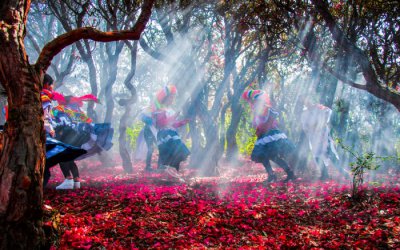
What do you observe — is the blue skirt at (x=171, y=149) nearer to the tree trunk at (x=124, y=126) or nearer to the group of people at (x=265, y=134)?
the group of people at (x=265, y=134)

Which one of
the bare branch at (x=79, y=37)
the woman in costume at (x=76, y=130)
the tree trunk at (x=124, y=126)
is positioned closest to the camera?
the bare branch at (x=79, y=37)

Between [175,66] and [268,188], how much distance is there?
6269mm

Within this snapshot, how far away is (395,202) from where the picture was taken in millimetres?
4992

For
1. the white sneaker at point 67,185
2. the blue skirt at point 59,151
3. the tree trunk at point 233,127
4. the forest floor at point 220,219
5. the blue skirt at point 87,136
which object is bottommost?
the forest floor at point 220,219

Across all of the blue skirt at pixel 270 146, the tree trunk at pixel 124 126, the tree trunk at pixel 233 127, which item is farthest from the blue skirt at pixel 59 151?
the tree trunk at pixel 233 127

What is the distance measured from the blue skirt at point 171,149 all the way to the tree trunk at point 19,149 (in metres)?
5.55

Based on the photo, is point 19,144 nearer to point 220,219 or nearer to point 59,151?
point 59,151

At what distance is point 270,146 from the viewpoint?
7977 mm

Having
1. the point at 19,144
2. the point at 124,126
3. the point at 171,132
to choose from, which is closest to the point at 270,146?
the point at 171,132

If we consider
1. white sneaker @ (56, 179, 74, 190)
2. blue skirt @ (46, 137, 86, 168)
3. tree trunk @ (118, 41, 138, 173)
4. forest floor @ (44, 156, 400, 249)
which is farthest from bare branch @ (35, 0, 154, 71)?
tree trunk @ (118, 41, 138, 173)

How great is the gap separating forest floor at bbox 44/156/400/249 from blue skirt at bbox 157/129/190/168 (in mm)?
2142

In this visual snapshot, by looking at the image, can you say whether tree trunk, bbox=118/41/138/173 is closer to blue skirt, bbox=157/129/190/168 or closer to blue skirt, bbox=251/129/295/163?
blue skirt, bbox=157/129/190/168

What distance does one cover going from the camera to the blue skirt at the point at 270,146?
7984 millimetres

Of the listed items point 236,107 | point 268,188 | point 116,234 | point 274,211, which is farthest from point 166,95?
point 116,234
